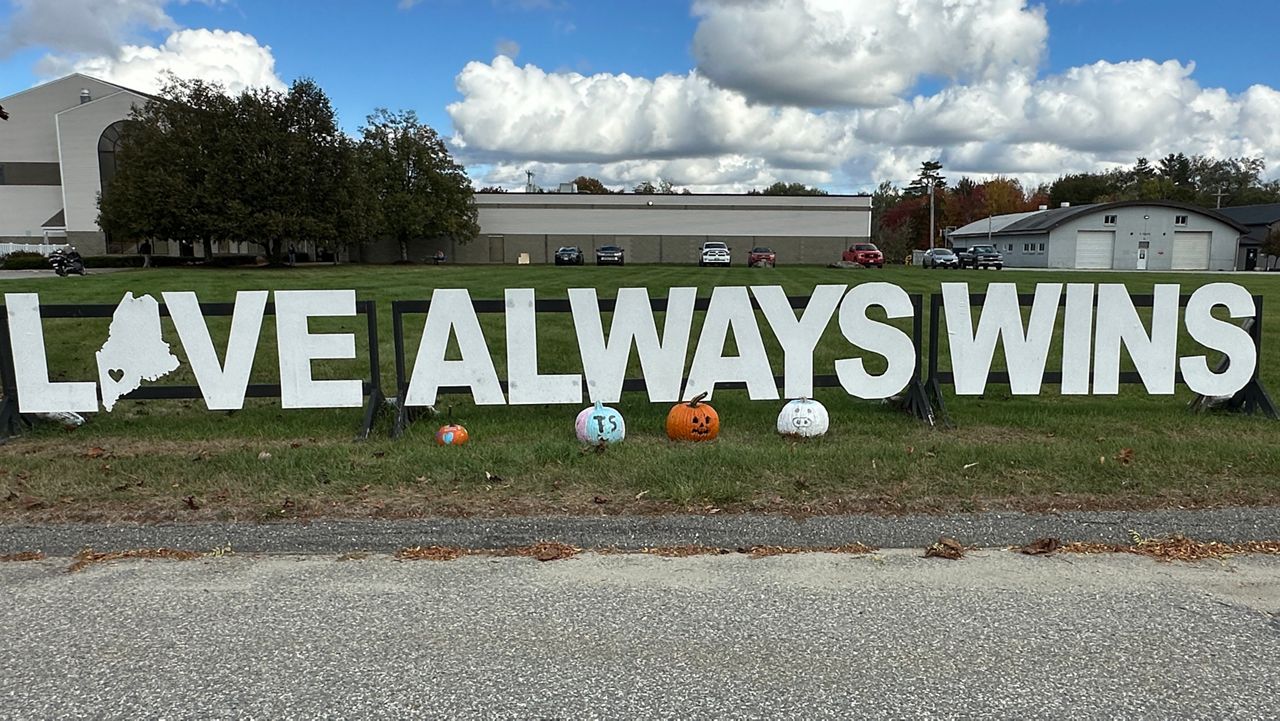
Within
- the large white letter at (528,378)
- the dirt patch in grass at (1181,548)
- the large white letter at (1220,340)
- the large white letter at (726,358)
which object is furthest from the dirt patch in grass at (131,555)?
the large white letter at (1220,340)

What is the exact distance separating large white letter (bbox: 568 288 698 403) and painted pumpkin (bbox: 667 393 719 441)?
0.43 m

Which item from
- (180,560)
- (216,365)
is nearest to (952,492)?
(180,560)

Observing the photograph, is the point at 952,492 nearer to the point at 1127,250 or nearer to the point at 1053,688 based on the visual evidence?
the point at 1053,688

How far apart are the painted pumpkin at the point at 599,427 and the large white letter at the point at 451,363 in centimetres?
93

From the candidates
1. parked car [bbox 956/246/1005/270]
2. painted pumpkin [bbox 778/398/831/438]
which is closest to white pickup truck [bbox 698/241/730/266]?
parked car [bbox 956/246/1005/270]

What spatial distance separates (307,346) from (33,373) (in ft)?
7.68

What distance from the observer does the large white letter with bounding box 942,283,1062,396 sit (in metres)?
7.29

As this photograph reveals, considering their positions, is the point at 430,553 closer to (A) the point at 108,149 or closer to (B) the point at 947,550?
(B) the point at 947,550

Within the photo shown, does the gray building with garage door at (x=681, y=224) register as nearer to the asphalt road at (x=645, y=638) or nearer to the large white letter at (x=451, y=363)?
the large white letter at (x=451, y=363)

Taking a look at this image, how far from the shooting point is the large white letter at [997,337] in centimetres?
729

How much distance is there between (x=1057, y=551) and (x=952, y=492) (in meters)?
1.01

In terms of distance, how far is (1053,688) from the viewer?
2980 millimetres

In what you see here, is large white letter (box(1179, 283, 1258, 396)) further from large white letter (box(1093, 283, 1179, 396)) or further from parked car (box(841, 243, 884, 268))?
parked car (box(841, 243, 884, 268))

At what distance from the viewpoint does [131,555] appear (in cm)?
440
